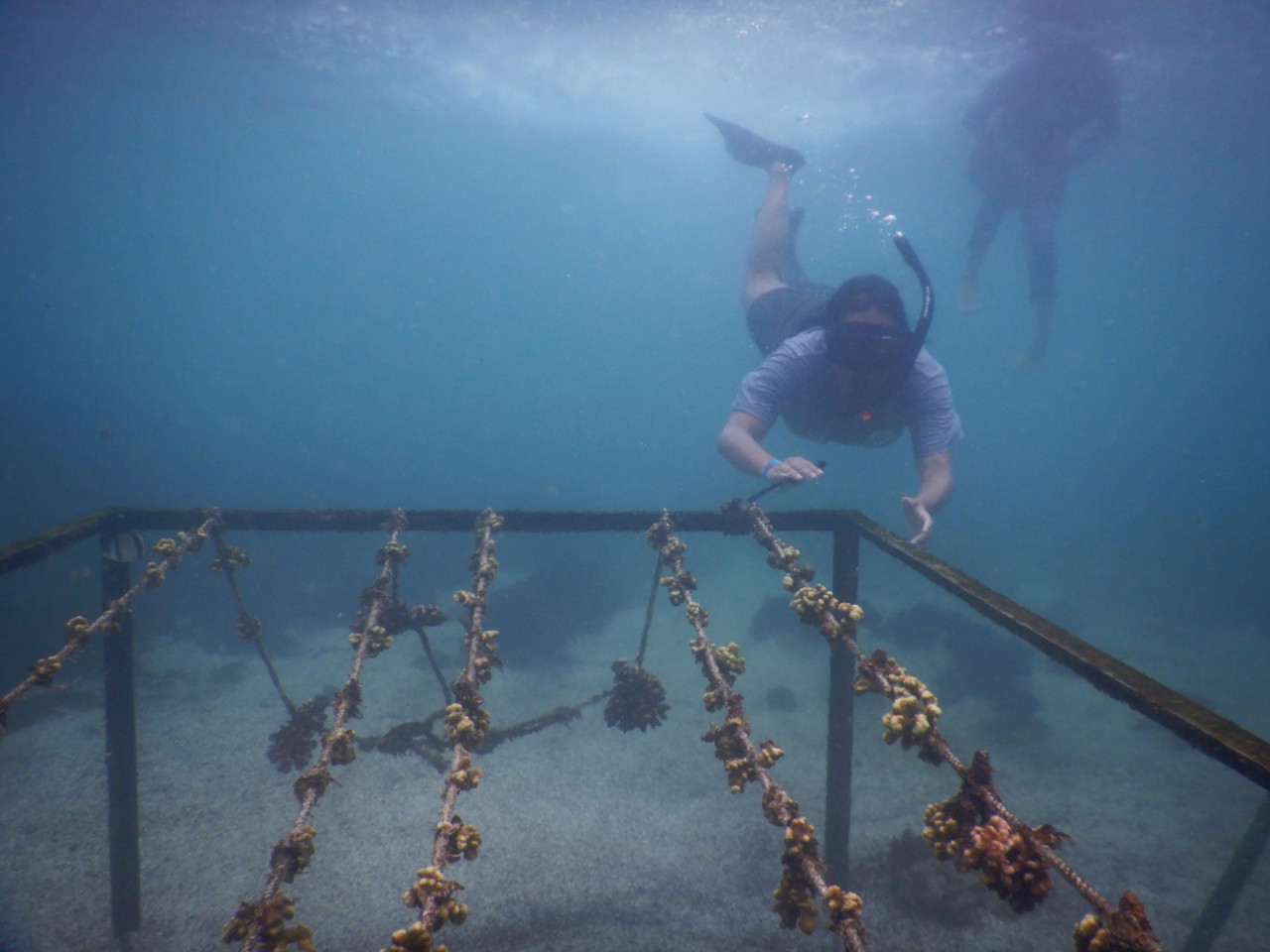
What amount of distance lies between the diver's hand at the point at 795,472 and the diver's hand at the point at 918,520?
2.91 ft

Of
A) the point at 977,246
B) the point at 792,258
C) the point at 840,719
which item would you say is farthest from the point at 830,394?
the point at 977,246

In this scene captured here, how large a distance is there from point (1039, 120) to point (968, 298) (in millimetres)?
7333

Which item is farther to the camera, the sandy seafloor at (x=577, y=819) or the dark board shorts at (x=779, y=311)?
the dark board shorts at (x=779, y=311)

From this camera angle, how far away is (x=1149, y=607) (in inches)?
871

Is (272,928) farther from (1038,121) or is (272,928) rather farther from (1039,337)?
(1038,121)

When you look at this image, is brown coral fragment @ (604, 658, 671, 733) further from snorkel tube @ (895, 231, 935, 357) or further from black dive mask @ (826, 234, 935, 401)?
snorkel tube @ (895, 231, 935, 357)

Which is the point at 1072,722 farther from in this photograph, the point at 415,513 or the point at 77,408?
the point at 77,408

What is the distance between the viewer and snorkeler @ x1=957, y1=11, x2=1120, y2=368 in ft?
56.7

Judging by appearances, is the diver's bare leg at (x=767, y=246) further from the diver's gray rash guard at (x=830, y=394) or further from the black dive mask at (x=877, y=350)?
the black dive mask at (x=877, y=350)

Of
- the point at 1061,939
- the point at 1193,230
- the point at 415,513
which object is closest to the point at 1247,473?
the point at 1193,230

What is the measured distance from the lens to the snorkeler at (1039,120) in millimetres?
17281

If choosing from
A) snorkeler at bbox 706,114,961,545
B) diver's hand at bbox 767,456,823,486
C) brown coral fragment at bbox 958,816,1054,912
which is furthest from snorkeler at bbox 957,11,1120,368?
brown coral fragment at bbox 958,816,1054,912

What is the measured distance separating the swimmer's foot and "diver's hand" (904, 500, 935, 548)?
46.0 feet

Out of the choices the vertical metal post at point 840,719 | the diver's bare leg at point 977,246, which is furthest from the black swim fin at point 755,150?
the vertical metal post at point 840,719
